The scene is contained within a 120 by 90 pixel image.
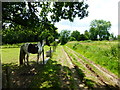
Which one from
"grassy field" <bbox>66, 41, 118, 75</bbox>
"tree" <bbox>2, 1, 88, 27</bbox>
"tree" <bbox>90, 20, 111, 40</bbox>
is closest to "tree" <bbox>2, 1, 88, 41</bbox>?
"tree" <bbox>2, 1, 88, 27</bbox>

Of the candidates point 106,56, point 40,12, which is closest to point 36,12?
point 40,12

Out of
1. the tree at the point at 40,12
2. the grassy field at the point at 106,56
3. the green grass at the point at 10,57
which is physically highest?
the tree at the point at 40,12

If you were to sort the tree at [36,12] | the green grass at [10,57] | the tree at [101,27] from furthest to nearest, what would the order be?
1. the tree at [101,27]
2. the green grass at [10,57]
3. the tree at [36,12]

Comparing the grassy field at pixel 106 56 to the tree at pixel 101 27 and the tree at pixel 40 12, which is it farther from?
the tree at pixel 101 27

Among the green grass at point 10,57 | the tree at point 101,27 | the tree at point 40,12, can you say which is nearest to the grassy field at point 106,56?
the tree at point 40,12

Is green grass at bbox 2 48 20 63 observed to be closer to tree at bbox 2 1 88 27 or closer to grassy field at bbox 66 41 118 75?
tree at bbox 2 1 88 27

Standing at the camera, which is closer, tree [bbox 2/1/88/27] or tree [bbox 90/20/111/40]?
tree [bbox 2/1/88/27]

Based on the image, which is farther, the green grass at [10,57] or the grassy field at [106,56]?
the green grass at [10,57]

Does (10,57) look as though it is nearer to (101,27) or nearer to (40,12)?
(40,12)

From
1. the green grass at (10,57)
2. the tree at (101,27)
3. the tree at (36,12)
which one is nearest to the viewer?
the tree at (36,12)

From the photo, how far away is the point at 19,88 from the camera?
5527 mm

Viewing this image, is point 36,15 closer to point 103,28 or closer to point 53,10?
point 53,10

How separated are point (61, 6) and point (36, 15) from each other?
7.37ft

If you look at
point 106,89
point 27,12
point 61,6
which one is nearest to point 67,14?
point 61,6
